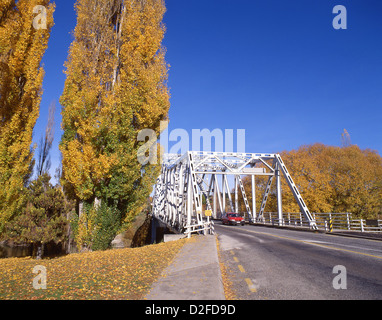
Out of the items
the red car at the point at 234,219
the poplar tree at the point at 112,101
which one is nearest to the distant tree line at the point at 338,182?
the red car at the point at 234,219

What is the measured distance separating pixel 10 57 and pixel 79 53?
11.6ft

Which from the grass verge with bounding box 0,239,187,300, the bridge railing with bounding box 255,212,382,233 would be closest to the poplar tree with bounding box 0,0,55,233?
the grass verge with bounding box 0,239,187,300

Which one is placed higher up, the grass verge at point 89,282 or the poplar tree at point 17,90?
the poplar tree at point 17,90

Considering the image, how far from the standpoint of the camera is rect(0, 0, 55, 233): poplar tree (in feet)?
41.8

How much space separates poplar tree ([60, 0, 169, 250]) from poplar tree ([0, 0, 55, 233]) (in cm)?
165

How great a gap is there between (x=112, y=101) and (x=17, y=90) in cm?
487

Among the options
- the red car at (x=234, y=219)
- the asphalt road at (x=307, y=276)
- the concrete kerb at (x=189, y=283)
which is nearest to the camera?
the concrete kerb at (x=189, y=283)

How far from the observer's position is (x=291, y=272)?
7.02 metres

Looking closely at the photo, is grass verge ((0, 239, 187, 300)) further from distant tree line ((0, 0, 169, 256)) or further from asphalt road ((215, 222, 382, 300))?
distant tree line ((0, 0, 169, 256))

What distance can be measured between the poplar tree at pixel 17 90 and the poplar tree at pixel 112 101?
1.65 meters

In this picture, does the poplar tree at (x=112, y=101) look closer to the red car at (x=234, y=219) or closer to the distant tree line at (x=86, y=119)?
the distant tree line at (x=86, y=119)

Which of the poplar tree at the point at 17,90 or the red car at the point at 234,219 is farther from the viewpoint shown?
the red car at the point at 234,219

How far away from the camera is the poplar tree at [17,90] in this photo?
41.8ft

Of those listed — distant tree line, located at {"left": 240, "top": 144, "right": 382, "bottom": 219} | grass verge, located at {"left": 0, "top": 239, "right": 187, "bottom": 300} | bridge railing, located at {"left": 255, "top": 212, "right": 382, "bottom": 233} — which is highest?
distant tree line, located at {"left": 240, "top": 144, "right": 382, "bottom": 219}
